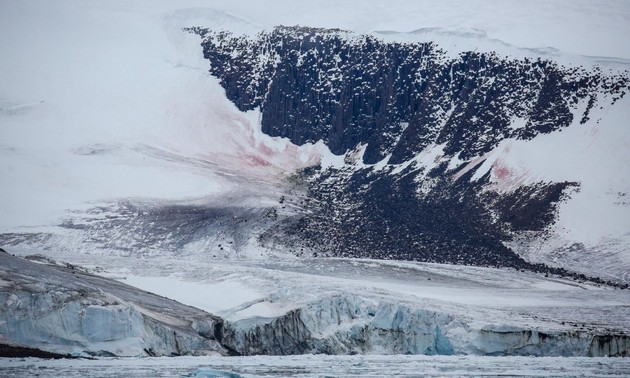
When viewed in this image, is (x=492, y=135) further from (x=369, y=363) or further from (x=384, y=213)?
(x=369, y=363)

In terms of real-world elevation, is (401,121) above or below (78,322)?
above

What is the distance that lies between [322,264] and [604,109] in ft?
131

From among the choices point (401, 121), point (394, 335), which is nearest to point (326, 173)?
point (401, 121)

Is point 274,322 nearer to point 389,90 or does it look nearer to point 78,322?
point 78,322

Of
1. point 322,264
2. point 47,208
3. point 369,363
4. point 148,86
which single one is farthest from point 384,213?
point 369,363

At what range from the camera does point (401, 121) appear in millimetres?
125688

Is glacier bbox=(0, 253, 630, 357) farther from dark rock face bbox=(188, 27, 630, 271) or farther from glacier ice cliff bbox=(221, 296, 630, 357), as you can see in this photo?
dark rock face bbox=(188, 27, 630, 271)

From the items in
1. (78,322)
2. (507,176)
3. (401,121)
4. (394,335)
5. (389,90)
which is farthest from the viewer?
(389,90)

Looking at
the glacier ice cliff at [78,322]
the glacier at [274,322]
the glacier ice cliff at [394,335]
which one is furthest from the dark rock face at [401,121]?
the glacier ice cliff at [78,322]

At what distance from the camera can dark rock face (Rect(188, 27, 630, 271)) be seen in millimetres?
97875

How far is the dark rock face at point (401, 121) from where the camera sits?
9788 centimetres

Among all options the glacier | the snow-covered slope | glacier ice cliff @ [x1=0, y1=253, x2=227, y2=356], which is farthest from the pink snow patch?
glacier ice cliff @ [x1=0, y1=253, x2=227, y2=356]

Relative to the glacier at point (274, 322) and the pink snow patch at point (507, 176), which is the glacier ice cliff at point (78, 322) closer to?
the glacier at point (274, 322)

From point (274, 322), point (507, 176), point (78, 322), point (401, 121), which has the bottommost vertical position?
point (274, 322)
